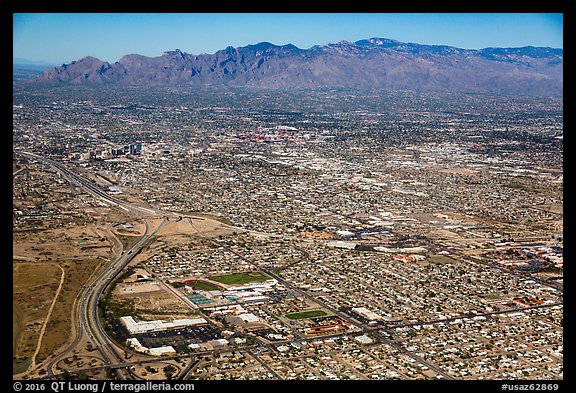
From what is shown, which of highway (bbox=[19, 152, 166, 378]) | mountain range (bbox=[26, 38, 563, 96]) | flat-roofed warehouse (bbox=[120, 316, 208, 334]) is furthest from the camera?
mountain range (bbox=[26, 38, 563, 96])

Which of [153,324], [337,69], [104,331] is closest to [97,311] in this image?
[104,331]

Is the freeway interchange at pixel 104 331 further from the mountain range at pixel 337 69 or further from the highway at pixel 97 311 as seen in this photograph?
the mountain range at pixel 337 69

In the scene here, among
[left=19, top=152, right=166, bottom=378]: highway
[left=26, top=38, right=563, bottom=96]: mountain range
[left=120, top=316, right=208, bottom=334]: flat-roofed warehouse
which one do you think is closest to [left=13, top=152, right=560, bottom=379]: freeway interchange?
[left=19, top=152, right=166, bottom=378]: highway

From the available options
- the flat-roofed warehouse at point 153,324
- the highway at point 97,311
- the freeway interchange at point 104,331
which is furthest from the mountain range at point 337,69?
the flat-roofed warehouse at point 153,324

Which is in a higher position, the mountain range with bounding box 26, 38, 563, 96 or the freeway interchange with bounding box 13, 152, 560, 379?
the mountain range with bounding box 26, 38, 563, 96

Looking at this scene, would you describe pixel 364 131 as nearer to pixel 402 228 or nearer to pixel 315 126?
pixel 315 126

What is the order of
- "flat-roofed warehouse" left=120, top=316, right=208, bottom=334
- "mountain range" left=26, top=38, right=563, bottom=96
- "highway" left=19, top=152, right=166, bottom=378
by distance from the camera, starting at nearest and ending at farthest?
"highway" left=19, top=152, right=166, bottom=378
"flat-roofed warehouse" left=120, top=316, right=208, bottom=334
"mountain range" left=26, top=38, right=563, bottom=96

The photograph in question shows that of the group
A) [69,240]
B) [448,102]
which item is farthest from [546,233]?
[448,102]

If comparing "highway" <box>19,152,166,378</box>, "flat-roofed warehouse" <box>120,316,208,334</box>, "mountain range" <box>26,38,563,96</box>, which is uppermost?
"mountain range" <box>26,38,563,96</box>

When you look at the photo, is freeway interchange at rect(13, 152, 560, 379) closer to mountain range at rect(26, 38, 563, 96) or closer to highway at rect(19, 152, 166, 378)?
highway at rect(19, 152, 166, 378)
